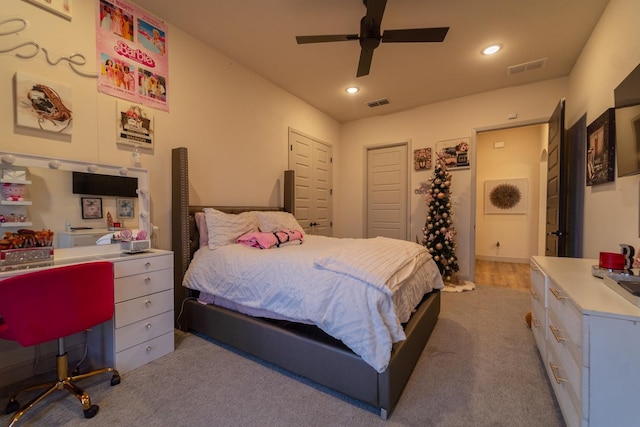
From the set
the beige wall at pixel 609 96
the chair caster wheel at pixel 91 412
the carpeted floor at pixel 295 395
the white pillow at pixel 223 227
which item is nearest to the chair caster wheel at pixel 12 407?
the carpeted floor at pixel 295 395

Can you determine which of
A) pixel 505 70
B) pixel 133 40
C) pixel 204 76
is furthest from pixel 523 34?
pixel 133 40

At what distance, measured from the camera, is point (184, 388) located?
174cm

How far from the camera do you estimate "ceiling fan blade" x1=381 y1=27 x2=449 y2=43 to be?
83.7 inches

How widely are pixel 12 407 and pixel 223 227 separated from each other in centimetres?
170

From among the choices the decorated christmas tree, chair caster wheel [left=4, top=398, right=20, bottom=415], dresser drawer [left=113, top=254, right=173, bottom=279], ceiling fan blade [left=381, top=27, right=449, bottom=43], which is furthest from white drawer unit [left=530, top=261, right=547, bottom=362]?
chair caster wheel [left=4, top=398, right=20, bottom=415]

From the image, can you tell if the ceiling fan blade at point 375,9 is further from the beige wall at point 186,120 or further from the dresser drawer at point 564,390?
the dresser drawer at point 564,390

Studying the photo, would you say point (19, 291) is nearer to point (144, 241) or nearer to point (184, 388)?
point (144, 241)

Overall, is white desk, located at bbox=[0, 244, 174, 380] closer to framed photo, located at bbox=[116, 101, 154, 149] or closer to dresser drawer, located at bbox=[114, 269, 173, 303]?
dresser drawer, located at bbox=[114, 269, 173, 303]

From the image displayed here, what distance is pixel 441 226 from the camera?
160 inches

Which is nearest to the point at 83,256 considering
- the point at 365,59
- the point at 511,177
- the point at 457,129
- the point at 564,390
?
the point at 365,59

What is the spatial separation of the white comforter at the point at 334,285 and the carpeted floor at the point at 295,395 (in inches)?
17.5

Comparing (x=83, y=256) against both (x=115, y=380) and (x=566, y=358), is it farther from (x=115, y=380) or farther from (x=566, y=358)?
(x=566, y=358)

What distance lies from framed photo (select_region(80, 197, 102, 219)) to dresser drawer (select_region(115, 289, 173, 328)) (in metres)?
0.80

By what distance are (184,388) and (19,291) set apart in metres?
1.08
